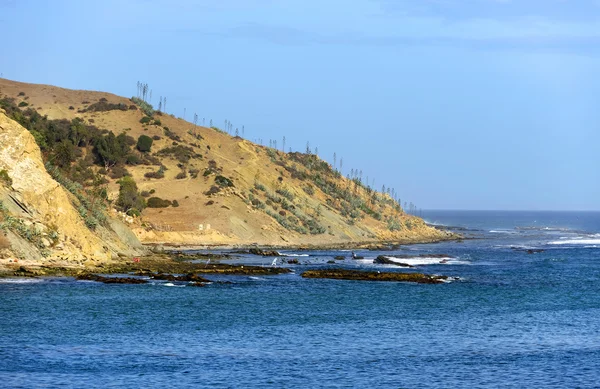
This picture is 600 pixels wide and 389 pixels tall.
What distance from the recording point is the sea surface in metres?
31.7

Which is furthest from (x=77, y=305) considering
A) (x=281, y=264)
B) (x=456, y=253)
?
(x=456, y=253)

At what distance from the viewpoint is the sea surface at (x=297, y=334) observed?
3173cm

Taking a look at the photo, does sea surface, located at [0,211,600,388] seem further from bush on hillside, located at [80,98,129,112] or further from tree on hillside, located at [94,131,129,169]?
bush on hillside, located at [80,98,129,112]

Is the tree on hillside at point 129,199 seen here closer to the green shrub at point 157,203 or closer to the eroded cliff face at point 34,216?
the green shrub at point 157,203

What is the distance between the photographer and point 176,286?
5916 centimetres

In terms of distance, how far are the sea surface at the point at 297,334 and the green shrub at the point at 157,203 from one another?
50.1m

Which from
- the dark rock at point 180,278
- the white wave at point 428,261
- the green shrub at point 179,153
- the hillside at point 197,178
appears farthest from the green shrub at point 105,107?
the dark rock at point 180,278

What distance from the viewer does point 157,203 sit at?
115000 mm

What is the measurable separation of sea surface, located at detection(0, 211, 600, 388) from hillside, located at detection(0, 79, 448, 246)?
153ft

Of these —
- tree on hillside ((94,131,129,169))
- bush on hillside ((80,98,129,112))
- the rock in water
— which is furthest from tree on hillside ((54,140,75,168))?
bush on hillside ((80,98,129,112))

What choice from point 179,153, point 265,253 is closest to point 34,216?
point 265,253

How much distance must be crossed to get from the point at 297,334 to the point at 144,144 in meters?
103

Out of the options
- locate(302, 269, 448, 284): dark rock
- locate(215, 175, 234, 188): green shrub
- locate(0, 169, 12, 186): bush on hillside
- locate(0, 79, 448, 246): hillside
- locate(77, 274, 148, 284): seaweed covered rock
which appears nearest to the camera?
locate(77, 274, 148, 284): seaweed covered rock

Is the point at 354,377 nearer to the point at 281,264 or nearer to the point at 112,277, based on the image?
the point at 112,277
